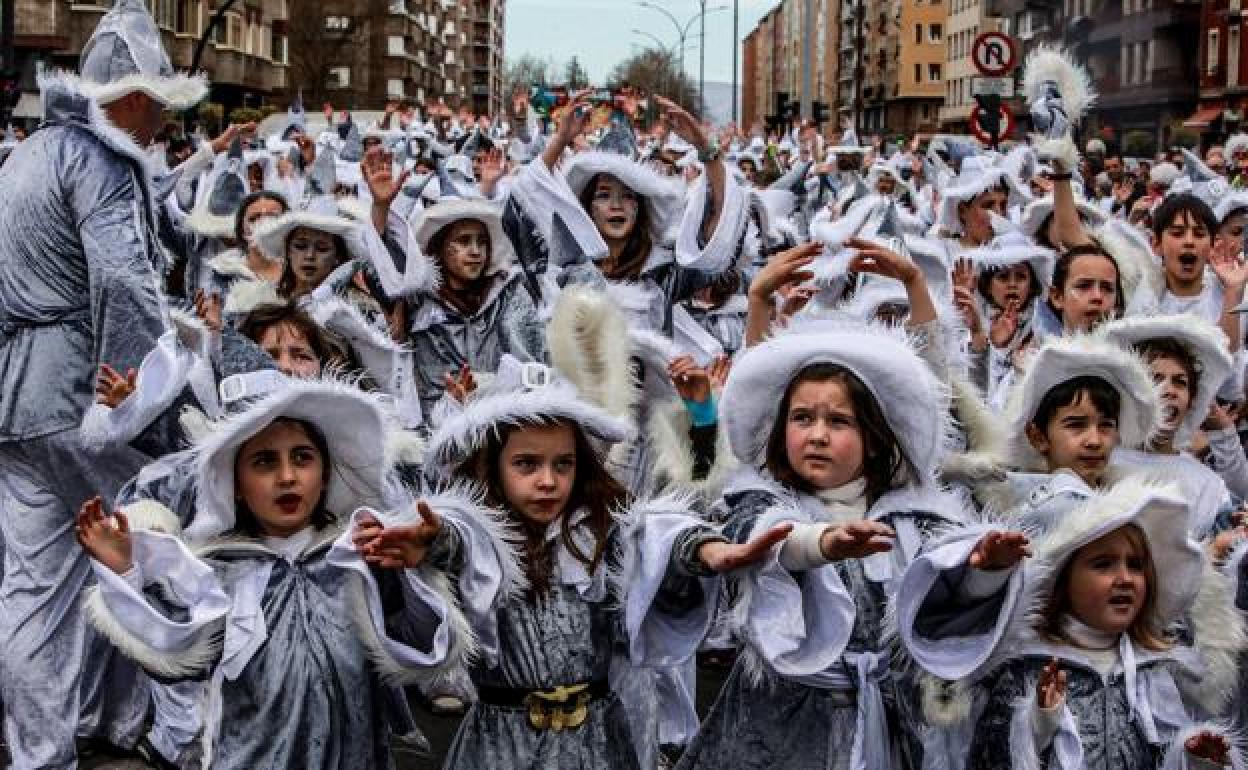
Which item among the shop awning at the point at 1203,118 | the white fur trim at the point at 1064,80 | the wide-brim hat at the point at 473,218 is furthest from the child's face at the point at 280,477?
the shop awning at the point at 1203,118

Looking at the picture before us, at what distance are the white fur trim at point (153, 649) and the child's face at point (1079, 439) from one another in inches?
90.4

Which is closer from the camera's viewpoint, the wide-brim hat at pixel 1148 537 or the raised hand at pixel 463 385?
the wide-brim hat at pixel 1148 537

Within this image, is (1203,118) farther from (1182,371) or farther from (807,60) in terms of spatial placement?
(1182,371)

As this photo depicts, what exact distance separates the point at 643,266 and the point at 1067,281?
1.74 m

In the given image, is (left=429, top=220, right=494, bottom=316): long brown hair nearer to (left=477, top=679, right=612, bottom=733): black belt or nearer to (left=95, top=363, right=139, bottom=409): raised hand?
(left=95, top=363, right=139, bottom=409): raised hand

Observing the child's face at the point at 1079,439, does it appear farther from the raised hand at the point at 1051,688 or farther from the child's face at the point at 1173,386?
the raised hand at the point at 1051,688

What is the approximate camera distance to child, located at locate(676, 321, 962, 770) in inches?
175

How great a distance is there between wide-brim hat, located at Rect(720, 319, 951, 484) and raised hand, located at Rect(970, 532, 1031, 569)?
1.96ft

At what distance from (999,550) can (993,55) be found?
1658cm

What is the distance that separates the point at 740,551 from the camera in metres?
4.13

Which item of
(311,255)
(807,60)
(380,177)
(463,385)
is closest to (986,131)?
(380,177)

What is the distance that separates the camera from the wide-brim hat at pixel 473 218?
919 centimetres

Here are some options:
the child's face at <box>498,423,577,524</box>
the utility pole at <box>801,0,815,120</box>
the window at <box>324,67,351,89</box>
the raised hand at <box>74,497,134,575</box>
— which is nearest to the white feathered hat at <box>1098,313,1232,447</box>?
the child's face at <box>498,423,577,524</box>

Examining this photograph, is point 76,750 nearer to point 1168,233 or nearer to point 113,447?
point 113,447
